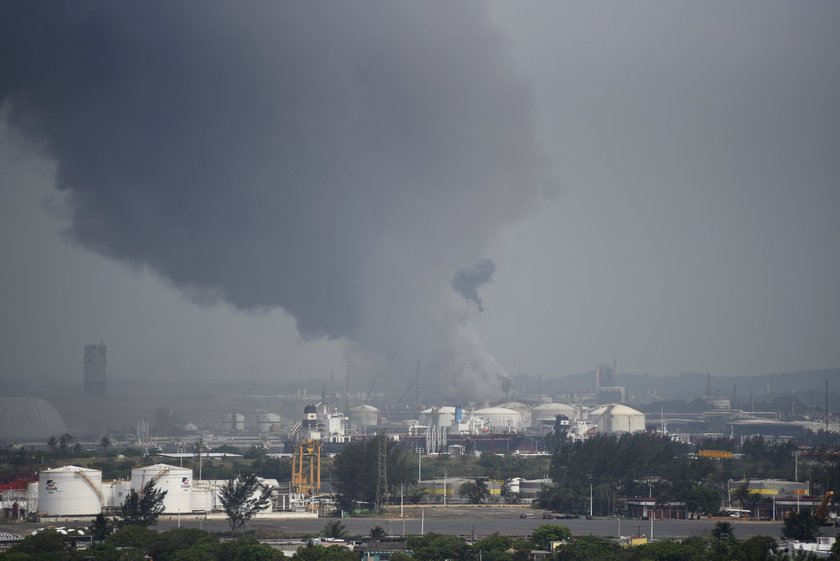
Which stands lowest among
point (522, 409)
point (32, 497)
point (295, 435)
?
point (32, 497)

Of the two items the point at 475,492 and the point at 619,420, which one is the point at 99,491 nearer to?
the point at 475,492

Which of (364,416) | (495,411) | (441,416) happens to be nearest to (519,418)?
(495,411)

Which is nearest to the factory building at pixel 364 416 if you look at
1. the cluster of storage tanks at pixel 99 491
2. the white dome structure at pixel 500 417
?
the white dome structure at pixel 500 417

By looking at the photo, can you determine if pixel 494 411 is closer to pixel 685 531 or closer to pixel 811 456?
pixel 811 456

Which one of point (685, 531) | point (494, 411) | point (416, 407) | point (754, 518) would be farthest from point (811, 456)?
point (416, 407)

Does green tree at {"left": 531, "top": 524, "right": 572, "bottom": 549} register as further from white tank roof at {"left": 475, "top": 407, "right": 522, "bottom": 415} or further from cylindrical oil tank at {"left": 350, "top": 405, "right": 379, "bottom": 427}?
cylindrical oil tank at {"left": 350, "top": 405, "right": 379, "bottom": 427}

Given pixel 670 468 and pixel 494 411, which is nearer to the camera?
pixel 670 468
